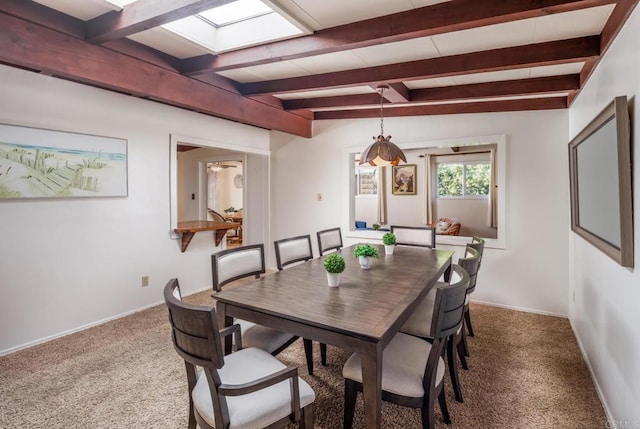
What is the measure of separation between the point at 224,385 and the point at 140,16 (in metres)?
2.08

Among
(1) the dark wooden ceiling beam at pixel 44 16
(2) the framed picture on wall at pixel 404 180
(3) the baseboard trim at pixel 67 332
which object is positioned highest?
(1) the dark wooden ceiling beam at pixel 44 16

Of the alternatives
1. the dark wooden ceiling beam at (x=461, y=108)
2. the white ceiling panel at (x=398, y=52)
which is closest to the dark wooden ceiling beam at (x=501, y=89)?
the dark wooden ceiling beam at (x=461, y=108)

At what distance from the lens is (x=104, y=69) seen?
2539mm

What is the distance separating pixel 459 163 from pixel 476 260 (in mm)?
5661

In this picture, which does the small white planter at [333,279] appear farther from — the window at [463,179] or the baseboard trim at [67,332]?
the window at [463,179]

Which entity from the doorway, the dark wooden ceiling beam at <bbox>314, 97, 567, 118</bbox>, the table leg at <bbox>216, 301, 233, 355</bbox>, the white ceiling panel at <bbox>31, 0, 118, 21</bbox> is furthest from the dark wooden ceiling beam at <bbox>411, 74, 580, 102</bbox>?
the doorway

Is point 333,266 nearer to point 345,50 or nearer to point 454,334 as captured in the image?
point 454,334

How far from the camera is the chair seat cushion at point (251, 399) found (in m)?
1.28

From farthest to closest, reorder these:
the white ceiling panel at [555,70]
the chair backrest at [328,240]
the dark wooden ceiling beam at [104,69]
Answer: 1. the chair backrest at [328,240]
2. the white ceiling panel at [555,70]
3. the dark wooden ceiling beam at [104,69]

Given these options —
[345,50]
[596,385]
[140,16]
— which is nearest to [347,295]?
[345,50]

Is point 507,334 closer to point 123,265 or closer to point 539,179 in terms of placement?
point 539,179

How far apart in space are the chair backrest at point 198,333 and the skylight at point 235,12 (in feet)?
6.13

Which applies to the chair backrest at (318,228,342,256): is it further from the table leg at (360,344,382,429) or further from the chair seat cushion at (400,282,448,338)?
the table leg at (360,344,382,429)

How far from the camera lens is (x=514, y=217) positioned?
3773mm
